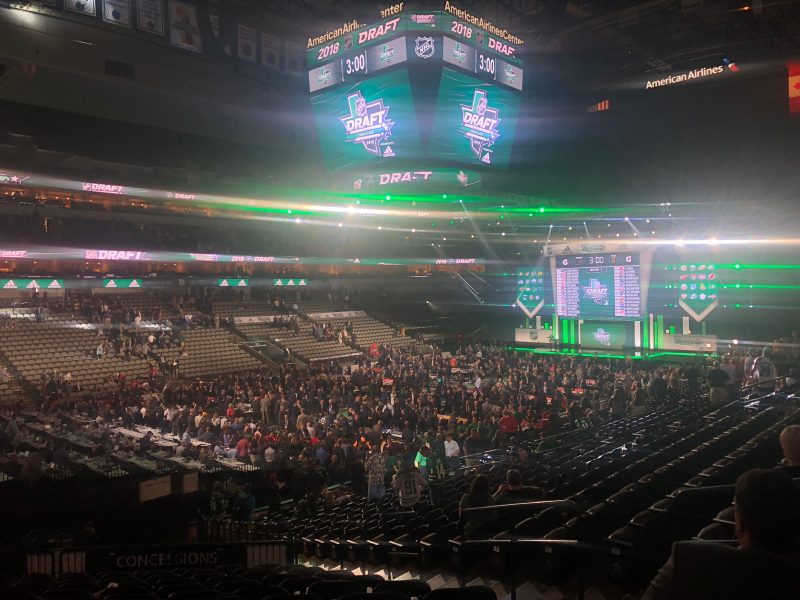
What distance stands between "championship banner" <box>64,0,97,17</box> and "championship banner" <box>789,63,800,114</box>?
57.7 ft

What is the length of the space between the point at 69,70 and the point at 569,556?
18004 mm

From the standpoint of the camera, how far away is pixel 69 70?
16250 mm

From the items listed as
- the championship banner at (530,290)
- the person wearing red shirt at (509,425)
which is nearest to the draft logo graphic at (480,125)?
the person wearing red shirt at (509,425)

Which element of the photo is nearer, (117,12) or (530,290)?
(117,12)

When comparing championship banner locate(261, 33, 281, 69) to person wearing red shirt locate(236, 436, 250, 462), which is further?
championship banner locate(261, 33, 281, 69)

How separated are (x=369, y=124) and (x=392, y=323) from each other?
67.5 feet

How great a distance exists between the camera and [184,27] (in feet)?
57.8

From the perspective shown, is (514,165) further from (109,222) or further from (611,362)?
(109,222)

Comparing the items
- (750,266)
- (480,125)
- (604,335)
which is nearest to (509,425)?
(480,125)

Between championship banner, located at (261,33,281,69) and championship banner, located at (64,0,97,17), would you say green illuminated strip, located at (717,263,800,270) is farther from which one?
championship banner, located at (64,0,97,17)

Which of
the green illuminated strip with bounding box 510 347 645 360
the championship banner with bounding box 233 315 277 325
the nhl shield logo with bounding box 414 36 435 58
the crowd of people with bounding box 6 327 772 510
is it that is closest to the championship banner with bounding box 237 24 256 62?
the nhl shield logo with bounding box 414 36 435 58

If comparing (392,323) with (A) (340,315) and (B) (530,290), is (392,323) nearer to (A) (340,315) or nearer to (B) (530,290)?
(A) (340,315)

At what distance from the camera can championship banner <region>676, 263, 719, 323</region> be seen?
813 inches

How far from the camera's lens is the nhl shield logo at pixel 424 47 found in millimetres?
12055
